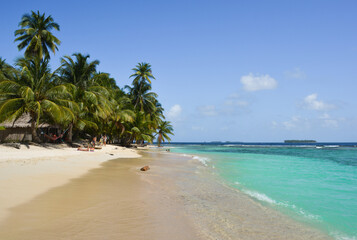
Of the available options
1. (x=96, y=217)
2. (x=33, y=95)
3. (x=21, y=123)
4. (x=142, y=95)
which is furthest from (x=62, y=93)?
(x=142, y=95)

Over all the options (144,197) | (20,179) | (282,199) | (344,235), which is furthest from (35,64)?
(344,235)

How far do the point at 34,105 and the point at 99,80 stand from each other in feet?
39.9

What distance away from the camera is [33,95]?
1667 cm

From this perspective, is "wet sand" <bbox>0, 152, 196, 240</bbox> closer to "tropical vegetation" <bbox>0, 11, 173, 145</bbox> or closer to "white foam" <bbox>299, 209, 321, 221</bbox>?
"white foam" <bbox>299, 209, 321, 221</bbox>

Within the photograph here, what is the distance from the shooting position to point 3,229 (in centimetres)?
332

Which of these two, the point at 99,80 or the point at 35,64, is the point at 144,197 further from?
the point at 99,80

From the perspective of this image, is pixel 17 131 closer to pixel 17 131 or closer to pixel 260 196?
pixel 17 131

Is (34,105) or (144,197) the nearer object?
(144,197)

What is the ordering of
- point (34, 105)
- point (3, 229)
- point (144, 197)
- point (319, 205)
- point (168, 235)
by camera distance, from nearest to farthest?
point (3, 229) < point (168, 235) < point (144, 197) < point (319, 205) < point (34, 105)

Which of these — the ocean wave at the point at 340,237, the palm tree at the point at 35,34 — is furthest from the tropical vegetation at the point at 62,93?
the ocean wave at the point at 340,237

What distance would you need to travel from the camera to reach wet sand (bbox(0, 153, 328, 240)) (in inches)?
138

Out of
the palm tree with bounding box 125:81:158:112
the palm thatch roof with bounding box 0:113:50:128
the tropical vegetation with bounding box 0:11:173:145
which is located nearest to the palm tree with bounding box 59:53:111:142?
the tropical vegetation with bounding box 0:11:173:145

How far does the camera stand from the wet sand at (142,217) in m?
3.50

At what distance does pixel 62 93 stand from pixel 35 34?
42.1ft
